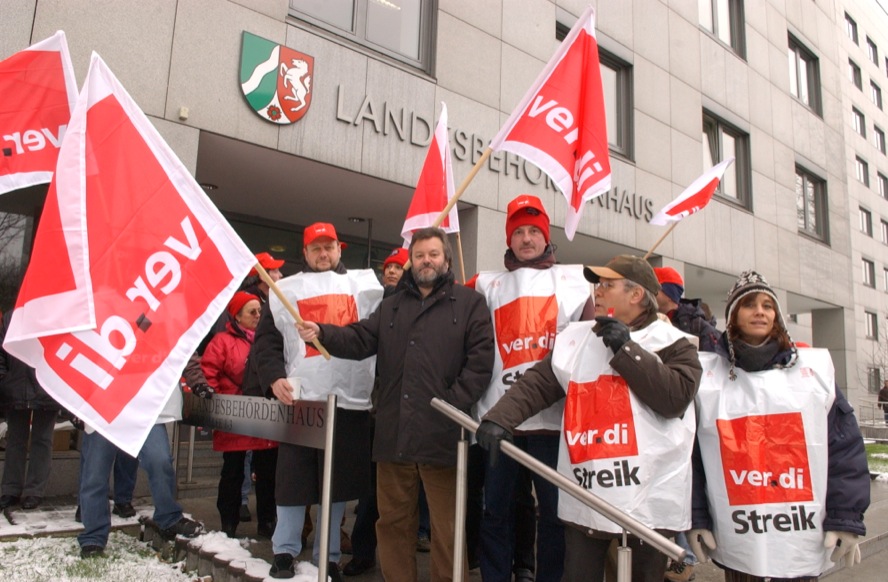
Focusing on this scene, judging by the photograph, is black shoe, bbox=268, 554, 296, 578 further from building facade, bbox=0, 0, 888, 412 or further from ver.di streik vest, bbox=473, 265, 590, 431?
building facade, bbox=0, 0, 888, 412

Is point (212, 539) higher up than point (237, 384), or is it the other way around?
point (237, 384)

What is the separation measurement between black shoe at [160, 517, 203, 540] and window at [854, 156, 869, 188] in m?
35.3

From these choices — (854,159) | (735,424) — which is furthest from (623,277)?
(854,159)

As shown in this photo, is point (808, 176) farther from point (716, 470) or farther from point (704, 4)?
point (716, 470)

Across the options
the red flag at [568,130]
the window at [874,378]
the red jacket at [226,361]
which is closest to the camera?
the red flag at [568,130]

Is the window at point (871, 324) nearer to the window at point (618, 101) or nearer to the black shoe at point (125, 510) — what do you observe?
the window at point (618, 101)

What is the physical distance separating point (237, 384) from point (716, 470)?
3.52m

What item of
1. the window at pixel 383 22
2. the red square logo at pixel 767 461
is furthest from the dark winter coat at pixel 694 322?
the window at pixel 383 22

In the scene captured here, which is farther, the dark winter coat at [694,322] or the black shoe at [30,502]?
the black shoe at [30,502]

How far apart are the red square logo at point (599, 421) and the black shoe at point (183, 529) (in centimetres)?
287

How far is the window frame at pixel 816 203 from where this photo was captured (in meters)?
17.2

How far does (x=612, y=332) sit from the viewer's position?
2.59m

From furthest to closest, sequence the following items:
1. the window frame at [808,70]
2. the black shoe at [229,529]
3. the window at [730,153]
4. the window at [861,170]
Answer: the window at [861,170], the window frame at [808,70], the window at [730,153], the black shoe at [229,529]

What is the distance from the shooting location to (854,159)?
31.2 m
